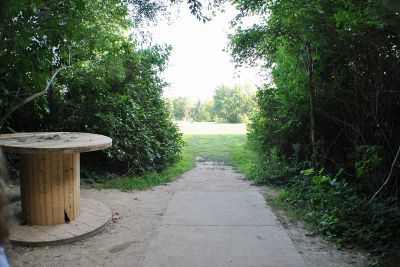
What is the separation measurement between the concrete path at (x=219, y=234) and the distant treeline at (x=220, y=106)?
33.9 meters

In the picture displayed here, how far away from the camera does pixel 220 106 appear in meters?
48.3

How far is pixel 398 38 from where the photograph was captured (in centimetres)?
451

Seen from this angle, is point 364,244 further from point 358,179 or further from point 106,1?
point 106,1

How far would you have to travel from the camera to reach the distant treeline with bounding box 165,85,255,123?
42.4 meters

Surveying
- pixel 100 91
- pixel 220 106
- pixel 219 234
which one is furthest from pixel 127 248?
pixel 220 106

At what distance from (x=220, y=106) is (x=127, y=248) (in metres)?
44.9

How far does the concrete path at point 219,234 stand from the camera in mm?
3549

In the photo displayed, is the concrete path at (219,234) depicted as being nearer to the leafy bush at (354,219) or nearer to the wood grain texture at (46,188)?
the leafy bush at (354,219)

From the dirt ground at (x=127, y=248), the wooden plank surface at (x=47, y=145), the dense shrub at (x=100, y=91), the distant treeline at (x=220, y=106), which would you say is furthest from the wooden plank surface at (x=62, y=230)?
the distant treeline at (x=220, y=106)

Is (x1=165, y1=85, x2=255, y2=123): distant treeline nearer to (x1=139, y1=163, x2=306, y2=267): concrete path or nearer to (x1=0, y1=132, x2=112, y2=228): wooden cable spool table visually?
(x1=139, y1=163, x2=306, y2=267): concrete path

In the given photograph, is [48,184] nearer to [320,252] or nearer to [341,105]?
[320,252]

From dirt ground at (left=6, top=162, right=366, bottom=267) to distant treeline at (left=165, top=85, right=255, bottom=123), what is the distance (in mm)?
34895

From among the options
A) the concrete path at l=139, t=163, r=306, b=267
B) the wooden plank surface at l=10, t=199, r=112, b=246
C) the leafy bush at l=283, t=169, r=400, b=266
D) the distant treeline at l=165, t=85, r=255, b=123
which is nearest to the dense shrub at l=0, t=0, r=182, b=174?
the concrete path at l=139, t=163, r=306, b=267

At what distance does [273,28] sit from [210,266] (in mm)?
4073
